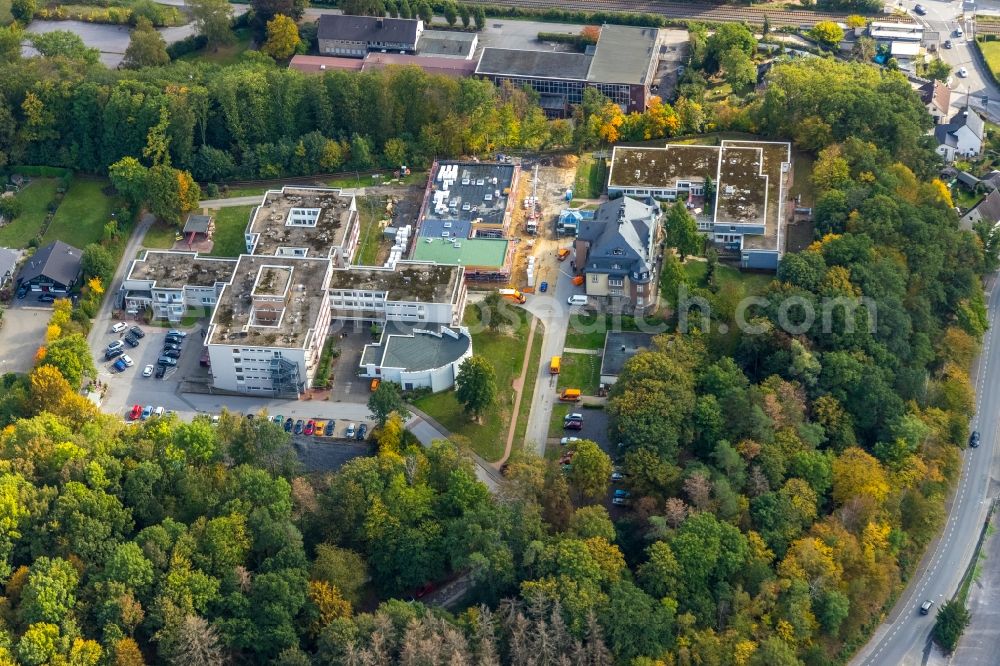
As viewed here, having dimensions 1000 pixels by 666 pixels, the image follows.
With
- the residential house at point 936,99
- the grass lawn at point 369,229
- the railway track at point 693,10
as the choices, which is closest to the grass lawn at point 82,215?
the grass lawn at point 369,229

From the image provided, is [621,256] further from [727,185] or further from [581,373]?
[727,185]

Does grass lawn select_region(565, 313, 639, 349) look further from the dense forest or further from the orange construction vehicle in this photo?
the dense forest

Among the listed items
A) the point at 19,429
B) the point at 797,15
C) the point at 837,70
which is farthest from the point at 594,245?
the point at 797,15

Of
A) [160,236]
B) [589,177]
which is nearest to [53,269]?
[160,236]

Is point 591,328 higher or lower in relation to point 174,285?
lower

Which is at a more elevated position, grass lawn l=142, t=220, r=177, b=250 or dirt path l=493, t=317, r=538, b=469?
grass lawn l=142, t=220, r=177, b=250

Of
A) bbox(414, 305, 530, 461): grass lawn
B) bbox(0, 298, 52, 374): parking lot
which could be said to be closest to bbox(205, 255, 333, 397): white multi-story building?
bbox(414, 305, 530, 461): grass lawn

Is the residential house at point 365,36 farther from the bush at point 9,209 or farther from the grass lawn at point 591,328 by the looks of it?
the grass lawn at point 591,328

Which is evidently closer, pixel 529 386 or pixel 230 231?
pixel 529 386
